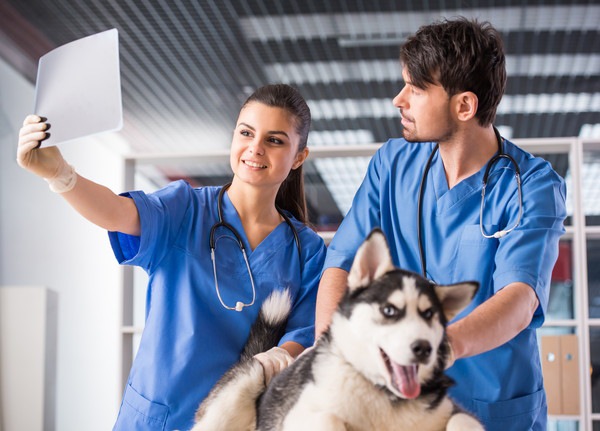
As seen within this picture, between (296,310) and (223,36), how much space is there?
14.7ft

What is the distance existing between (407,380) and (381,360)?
1.2 inches

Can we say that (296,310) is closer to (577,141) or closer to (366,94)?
(577,141)

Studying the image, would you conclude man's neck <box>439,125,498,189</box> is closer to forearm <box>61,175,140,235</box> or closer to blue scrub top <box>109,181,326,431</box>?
blue scrub top <box>109,181,326,431</box>

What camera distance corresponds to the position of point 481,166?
1.21 m

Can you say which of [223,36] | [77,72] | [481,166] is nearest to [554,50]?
[223,36]

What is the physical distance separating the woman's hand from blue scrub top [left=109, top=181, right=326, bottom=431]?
30 cm

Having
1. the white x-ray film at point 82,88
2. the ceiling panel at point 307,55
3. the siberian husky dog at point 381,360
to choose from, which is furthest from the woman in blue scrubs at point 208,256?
the ceiling panel at point 307,55

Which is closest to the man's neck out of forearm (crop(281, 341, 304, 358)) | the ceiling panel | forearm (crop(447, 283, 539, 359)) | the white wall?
forearm (crop(447, 283, 539, 359))

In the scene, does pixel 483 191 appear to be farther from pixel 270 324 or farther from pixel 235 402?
pixel 235 402

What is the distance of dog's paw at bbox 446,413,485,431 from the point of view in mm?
741

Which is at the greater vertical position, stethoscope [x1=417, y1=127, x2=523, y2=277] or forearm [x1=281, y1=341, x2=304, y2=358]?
stethoscope [x1=417, y1=127, x2=523, y2=277]

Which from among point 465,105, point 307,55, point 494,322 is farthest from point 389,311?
point 307,55

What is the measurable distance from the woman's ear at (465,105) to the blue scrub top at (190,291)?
16.7 inches

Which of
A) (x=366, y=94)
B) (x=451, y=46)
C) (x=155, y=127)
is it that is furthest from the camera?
(x=155, y=127)
